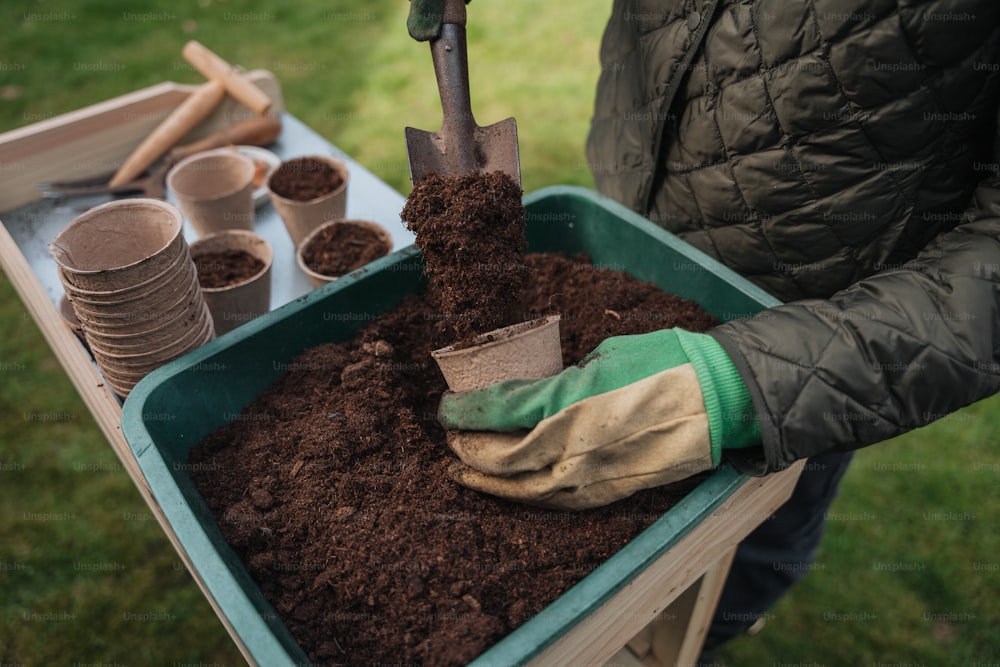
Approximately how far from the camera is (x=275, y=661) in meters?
0.87

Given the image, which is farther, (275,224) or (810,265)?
(275,224)

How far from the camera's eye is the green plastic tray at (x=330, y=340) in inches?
36.7

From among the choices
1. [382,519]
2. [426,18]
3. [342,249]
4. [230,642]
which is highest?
[426,18]

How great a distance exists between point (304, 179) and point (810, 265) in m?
1.31

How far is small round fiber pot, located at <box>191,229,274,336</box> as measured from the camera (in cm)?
155

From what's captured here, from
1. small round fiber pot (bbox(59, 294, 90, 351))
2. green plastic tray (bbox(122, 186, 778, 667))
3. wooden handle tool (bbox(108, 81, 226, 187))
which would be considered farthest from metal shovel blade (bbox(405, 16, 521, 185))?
wooden handle tool (bbox(108, 81, 226, 187))

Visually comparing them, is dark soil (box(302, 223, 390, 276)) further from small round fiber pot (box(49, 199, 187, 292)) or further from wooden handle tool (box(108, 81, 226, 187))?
wooden handle tool (box(108, 81, 226, 187))

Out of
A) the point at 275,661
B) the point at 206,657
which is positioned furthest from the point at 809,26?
the point at 206,657

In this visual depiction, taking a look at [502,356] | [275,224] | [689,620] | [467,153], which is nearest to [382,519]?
[502,356]

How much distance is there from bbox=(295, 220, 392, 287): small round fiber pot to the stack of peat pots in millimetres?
302

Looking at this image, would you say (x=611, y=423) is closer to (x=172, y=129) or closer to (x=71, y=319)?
(x=71, y=319)

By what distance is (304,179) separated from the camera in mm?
1912

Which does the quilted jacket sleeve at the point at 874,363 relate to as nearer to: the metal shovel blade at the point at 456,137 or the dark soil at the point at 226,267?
the metal shovel blade at the point at 456,137

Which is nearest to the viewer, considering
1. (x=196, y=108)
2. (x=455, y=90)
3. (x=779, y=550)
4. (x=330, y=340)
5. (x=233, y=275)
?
(x=455, y=90)
